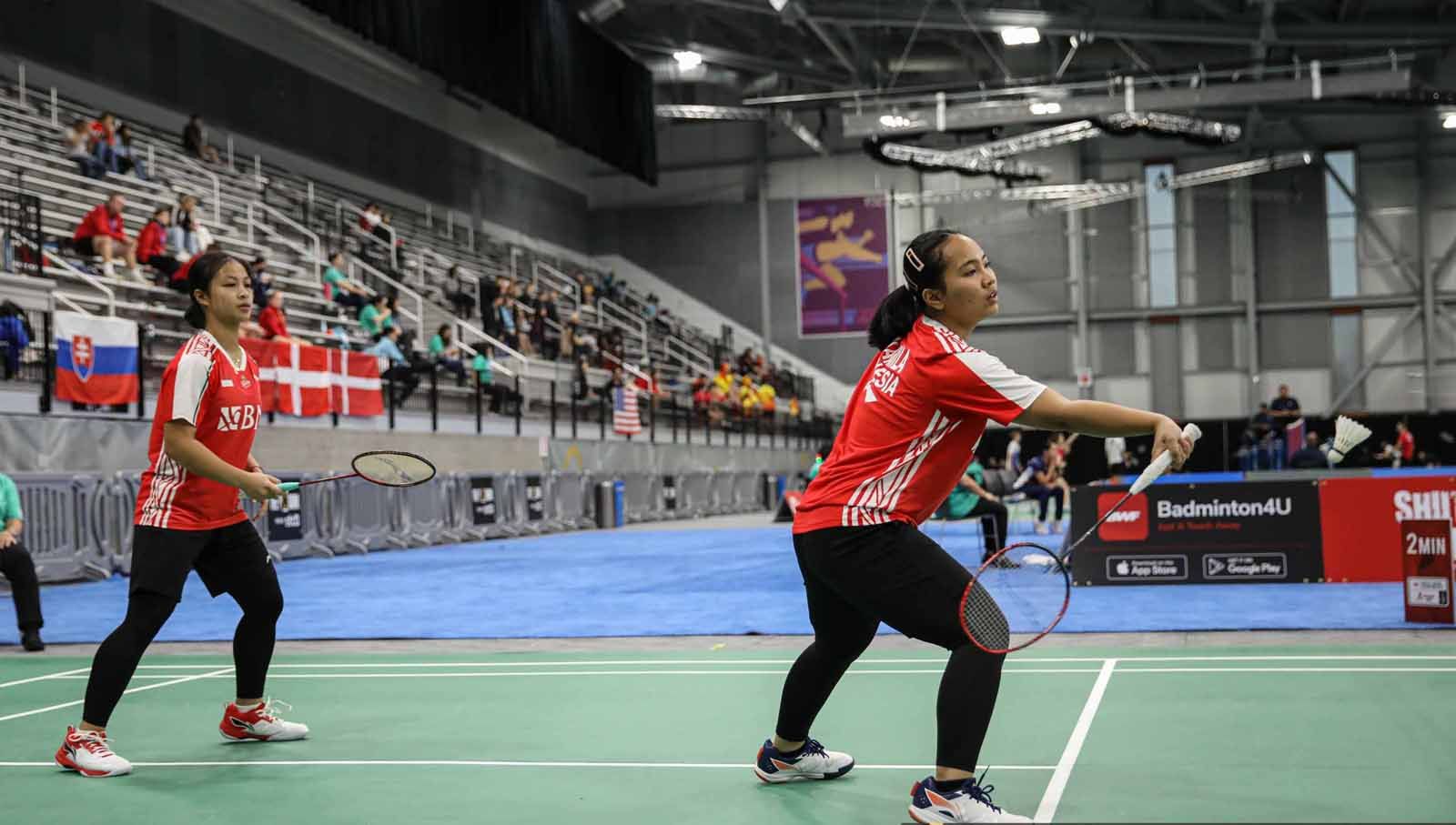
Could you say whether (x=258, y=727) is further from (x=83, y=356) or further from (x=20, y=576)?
(x=83, y=356)

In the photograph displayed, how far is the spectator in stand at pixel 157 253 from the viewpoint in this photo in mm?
20203

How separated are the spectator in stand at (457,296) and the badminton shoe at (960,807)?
86.5 ft

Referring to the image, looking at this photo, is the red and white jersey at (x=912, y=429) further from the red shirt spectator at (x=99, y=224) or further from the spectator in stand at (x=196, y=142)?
the spectator in stand at (x=196, y=142)

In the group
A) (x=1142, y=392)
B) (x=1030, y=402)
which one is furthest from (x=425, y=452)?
(x=1142, y=392)

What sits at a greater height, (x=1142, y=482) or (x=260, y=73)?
(x=260, y=73)

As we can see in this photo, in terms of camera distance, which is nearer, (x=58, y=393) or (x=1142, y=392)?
(x=58, y=393)

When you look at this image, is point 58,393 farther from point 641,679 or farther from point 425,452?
point 641,679

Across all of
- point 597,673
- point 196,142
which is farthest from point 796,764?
point 196,142

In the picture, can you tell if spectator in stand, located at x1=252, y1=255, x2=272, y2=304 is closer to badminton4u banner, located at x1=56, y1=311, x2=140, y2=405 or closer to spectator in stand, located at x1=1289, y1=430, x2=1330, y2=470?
badminton4u banner, located at x1=56, y1=311, x2=140, y2=405

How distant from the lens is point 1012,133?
41094 millimetres

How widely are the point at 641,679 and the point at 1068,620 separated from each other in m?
3.31

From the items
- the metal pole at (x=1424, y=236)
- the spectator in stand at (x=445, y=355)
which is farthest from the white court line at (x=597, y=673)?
the metal pole at (x=1424, y=236)

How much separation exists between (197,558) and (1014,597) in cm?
309

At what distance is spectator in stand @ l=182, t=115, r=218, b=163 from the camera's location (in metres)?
26.8
